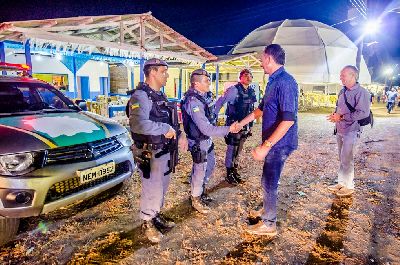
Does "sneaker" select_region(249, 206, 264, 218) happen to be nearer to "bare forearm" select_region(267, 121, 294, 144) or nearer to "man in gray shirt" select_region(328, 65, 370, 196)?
"bare forearm" select_region(267, 121, 294, 144)

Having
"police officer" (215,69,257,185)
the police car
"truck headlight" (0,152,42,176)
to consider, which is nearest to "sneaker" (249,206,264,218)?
"police officer" (215,69,257,185)

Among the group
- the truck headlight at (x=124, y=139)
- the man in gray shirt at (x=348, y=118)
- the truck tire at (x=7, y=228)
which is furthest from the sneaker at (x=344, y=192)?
the truck tire at (x=7, y=228)

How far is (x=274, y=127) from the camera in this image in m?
3.10

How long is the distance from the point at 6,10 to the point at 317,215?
24.9m

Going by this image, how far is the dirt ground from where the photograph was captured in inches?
112

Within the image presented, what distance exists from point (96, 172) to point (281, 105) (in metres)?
2.21

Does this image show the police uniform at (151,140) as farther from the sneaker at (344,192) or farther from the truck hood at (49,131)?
the sneaker at (344,192)

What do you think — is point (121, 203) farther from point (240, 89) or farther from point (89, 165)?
point (240, 89)

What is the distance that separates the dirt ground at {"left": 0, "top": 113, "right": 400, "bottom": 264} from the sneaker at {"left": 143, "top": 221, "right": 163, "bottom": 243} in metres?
0.09

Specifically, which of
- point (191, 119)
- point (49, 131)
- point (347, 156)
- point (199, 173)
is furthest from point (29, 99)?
point (347, 156)

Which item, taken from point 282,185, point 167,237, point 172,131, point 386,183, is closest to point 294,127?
point 172,131

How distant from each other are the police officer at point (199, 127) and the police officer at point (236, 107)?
106cm

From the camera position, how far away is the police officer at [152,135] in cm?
293

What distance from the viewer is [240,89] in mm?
5016
